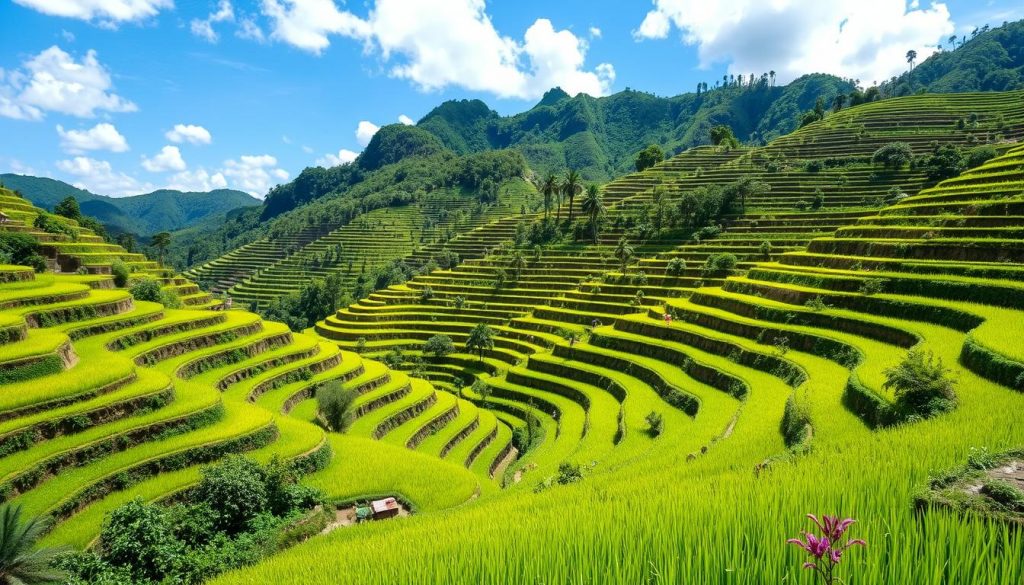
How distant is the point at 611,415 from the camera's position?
2912cm

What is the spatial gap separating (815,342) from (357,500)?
22633 mm

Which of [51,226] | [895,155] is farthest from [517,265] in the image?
[895,155]

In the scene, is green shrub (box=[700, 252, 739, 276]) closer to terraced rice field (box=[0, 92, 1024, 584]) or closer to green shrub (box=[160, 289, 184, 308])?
terraced rice field (box=[0, 92, 1024, 584])

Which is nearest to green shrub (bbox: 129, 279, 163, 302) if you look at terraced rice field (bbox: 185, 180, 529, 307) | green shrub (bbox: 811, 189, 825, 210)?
green shrub (bbox: 811, 189, 825, 210)

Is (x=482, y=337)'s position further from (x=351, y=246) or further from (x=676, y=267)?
(x=351, y=246)

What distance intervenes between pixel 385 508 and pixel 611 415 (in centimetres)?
1502

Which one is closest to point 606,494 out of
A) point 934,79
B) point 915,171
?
point 915,171

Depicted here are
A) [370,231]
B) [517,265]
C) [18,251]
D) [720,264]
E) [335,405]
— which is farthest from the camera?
[370,231]

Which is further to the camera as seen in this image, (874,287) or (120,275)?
(120,275)

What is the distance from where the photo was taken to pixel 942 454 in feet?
25.0

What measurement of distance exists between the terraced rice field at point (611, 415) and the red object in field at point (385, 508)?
4.24 feet

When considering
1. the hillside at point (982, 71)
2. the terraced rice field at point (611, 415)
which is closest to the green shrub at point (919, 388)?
the terraced rice field at point (611, 415)

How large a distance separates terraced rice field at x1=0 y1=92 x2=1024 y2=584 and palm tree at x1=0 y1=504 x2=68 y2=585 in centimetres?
253

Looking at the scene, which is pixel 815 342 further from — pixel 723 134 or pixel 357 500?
pixel 723 134
